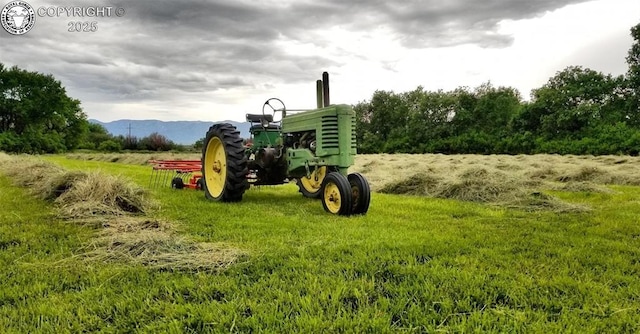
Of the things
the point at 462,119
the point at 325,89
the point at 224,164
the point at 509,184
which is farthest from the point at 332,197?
the point at 462,119

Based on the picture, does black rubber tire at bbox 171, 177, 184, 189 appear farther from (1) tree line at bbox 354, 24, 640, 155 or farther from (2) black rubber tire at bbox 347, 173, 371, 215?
(1) tree line at bbox 354, 24, 640, 155

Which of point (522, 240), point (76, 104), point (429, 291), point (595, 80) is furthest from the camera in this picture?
point (76, 104)

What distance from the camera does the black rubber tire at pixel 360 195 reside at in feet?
16.7

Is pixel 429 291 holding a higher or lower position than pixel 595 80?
lower

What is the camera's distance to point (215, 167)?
6816mm

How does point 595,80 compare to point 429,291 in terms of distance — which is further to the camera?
point 595,80

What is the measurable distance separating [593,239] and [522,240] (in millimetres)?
631

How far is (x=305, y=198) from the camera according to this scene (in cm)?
710

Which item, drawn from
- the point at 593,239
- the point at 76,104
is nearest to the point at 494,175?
the point at 593,239

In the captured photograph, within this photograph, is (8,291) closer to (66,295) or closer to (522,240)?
(66,295)

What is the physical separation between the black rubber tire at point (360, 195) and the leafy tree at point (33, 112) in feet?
134

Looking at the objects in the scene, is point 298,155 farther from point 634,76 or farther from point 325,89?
point 634,76

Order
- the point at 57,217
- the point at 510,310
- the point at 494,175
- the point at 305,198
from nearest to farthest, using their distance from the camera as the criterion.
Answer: the point at 510,310 → the point at 57,217 → the point at 305,198 → the point at 494,175

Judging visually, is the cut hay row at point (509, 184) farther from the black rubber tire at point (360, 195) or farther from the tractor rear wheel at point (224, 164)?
the tractor rear wheel at point (224, 164)
